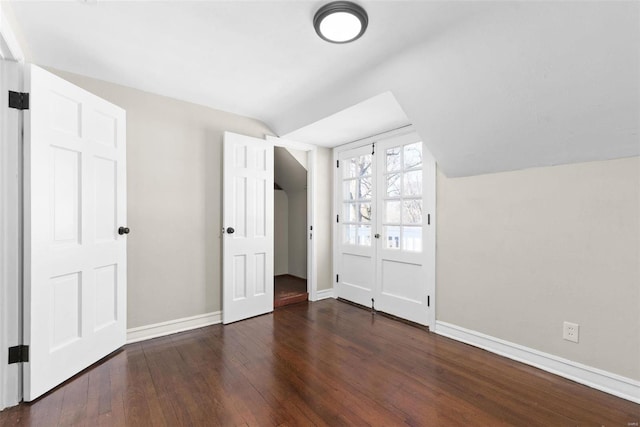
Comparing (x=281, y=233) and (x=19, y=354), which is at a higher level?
(x=281, y=233)

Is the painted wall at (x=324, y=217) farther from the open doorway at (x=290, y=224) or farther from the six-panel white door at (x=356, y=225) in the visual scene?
the open doorway at (x=290, y=224)

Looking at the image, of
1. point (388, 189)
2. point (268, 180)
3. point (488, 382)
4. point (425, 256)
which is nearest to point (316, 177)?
point (268, 180)

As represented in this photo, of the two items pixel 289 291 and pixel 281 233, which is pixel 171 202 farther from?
pixel 281 233

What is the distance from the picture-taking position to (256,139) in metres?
3.22

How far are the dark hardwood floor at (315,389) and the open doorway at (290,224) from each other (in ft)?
5.63

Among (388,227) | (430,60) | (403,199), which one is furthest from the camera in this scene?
(388,227)

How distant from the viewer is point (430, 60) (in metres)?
1.92

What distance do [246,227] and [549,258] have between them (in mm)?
2703

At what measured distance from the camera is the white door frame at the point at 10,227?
5.34 ft

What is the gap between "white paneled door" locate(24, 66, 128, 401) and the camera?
1.71 metres

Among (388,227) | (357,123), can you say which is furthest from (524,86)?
(388,227)

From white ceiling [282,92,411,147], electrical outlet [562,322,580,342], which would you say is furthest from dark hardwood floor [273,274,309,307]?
electrical outlet [562,322,580,342]

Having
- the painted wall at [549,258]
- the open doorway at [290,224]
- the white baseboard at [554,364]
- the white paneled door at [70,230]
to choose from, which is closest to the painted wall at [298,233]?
the open doorway at [290,224]

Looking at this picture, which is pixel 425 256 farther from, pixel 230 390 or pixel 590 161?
pixel 230 390
